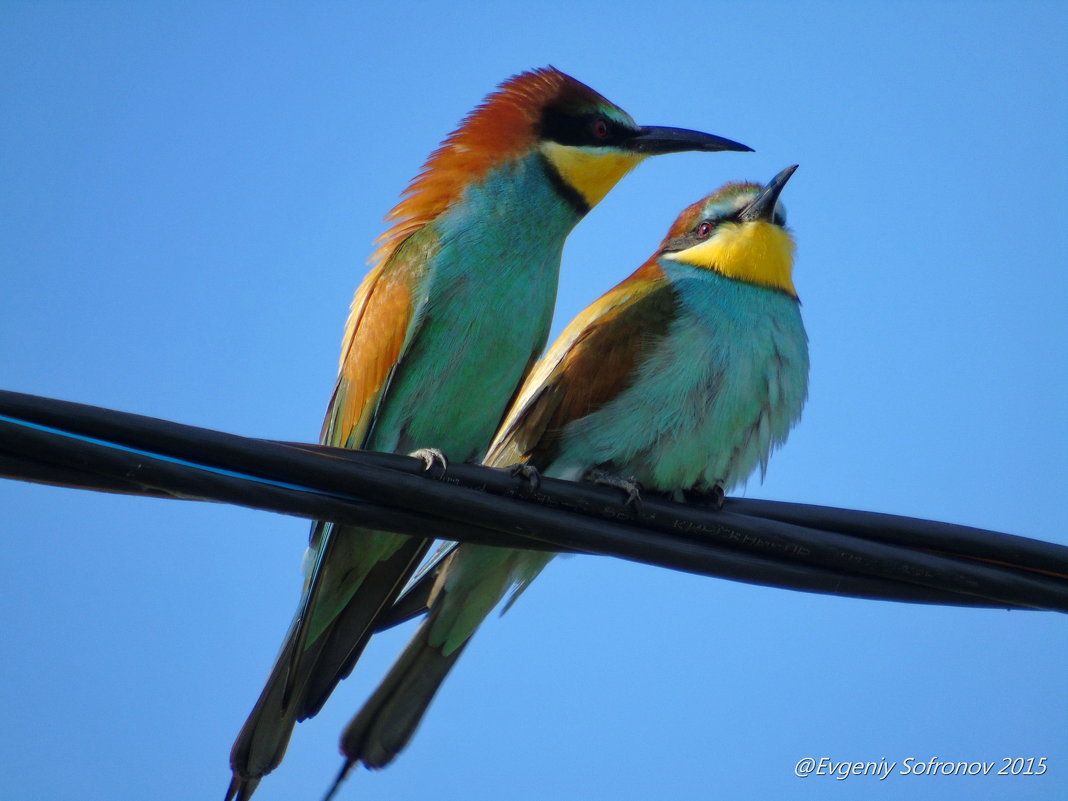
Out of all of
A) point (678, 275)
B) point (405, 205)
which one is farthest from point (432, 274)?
point (678, 275)

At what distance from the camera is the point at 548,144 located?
4.11 metres

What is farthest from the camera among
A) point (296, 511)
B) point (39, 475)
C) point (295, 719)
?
point (295, 719)

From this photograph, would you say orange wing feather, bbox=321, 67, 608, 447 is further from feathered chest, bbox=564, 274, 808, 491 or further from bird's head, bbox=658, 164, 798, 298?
feathered chest, bbox=564, 274, 808, 491

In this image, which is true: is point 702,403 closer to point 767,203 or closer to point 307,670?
point 767,203

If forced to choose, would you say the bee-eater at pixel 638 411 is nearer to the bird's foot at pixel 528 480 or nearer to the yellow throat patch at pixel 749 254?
the yellow throat patch at pixel 749 254

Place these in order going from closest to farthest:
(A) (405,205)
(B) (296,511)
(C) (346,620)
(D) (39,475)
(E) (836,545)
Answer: (D) (39,475) → (B) (296,511) → (E) (836,545) → (C) (346,620) → (A) (405,205)

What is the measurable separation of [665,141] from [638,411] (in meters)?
1.42

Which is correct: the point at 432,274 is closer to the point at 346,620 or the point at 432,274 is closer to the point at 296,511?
the point at 346,620

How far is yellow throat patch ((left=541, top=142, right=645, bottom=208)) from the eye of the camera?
4.09m

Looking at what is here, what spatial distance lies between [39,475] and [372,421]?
193 cm

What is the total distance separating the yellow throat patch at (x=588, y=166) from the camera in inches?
161

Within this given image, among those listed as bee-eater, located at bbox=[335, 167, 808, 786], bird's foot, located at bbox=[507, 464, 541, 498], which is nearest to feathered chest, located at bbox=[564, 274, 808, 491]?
bee-eater, located at bbox=[335, 167, 808, 786]

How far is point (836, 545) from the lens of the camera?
227 centimetres

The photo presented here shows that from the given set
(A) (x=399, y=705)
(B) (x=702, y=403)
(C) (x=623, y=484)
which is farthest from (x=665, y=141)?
(A) (x=399, y=705)
